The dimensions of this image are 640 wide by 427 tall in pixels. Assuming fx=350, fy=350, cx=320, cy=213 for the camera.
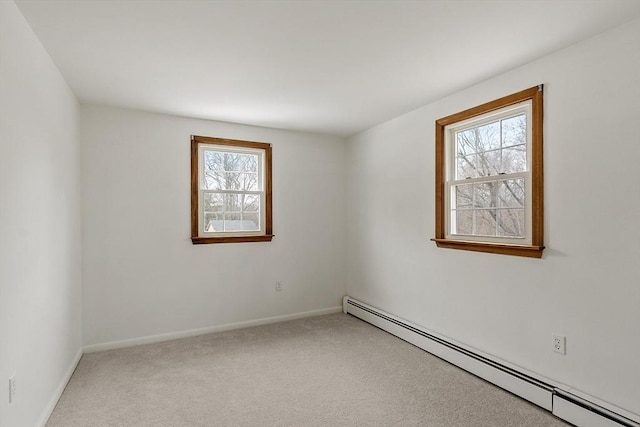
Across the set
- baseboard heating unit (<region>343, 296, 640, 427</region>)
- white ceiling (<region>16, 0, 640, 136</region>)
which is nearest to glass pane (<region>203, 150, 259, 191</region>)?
white ceiling (<region>16, 0, 640, 136</region>)

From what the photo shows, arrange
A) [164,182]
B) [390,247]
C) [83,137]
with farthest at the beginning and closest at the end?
[390,247] → [164,182] → [83,137]

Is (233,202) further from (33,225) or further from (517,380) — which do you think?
(517,380)

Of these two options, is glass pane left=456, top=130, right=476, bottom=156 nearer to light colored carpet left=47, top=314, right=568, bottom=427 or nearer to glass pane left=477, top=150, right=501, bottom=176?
glass pane left=477, top=150, right=501, bottom=176

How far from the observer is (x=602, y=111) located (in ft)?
7.04

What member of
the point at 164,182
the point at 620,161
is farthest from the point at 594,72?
the point at 164,182

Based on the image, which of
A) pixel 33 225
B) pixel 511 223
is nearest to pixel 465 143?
pixel 511 223

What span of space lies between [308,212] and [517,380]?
292cm

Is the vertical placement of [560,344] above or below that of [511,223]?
below

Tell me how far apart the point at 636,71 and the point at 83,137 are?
435 cm

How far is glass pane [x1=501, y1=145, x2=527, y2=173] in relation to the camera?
105 inches

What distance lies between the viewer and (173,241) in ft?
12.5

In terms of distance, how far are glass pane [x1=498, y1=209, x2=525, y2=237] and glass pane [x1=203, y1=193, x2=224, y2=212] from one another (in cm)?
294

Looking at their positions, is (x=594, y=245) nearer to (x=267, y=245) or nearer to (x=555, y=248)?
(x=555, y=248)

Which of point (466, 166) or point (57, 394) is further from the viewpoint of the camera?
point (466, 166)
